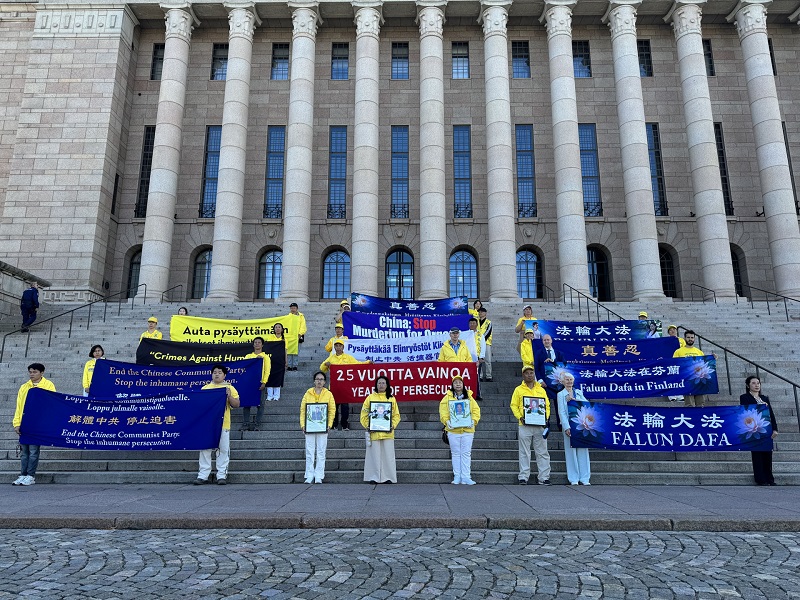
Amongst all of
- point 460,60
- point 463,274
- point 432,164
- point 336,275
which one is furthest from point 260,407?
point 460,60

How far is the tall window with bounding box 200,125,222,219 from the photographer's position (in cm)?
3341

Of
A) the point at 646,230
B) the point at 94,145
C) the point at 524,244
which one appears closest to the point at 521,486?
the point at 646,230

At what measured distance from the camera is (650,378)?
13.8 meters

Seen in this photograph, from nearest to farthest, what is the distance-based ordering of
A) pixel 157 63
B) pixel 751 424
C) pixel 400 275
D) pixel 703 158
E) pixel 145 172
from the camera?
pixel 751 424
pixel 703 158
pixel 400 275
pixel 145 172
pixel 157 63

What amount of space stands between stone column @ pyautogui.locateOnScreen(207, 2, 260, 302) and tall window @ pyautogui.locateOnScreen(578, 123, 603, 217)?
1889cm

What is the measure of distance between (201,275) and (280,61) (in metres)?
13.8

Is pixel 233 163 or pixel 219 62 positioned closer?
pixel 233 163

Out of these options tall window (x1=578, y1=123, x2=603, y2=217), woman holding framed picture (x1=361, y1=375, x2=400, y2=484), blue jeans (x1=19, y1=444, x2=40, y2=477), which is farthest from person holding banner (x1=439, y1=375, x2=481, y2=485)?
tall window (x1=578, y1=123, x2=603, y2=217)

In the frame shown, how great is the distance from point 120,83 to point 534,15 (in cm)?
2361

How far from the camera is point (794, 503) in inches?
335

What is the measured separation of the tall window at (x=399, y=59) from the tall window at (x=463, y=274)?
11422mm

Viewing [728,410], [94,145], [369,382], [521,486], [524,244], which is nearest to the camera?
[521,486]

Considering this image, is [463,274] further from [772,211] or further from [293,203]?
[772,211]

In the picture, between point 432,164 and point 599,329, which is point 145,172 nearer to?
point 432,164
